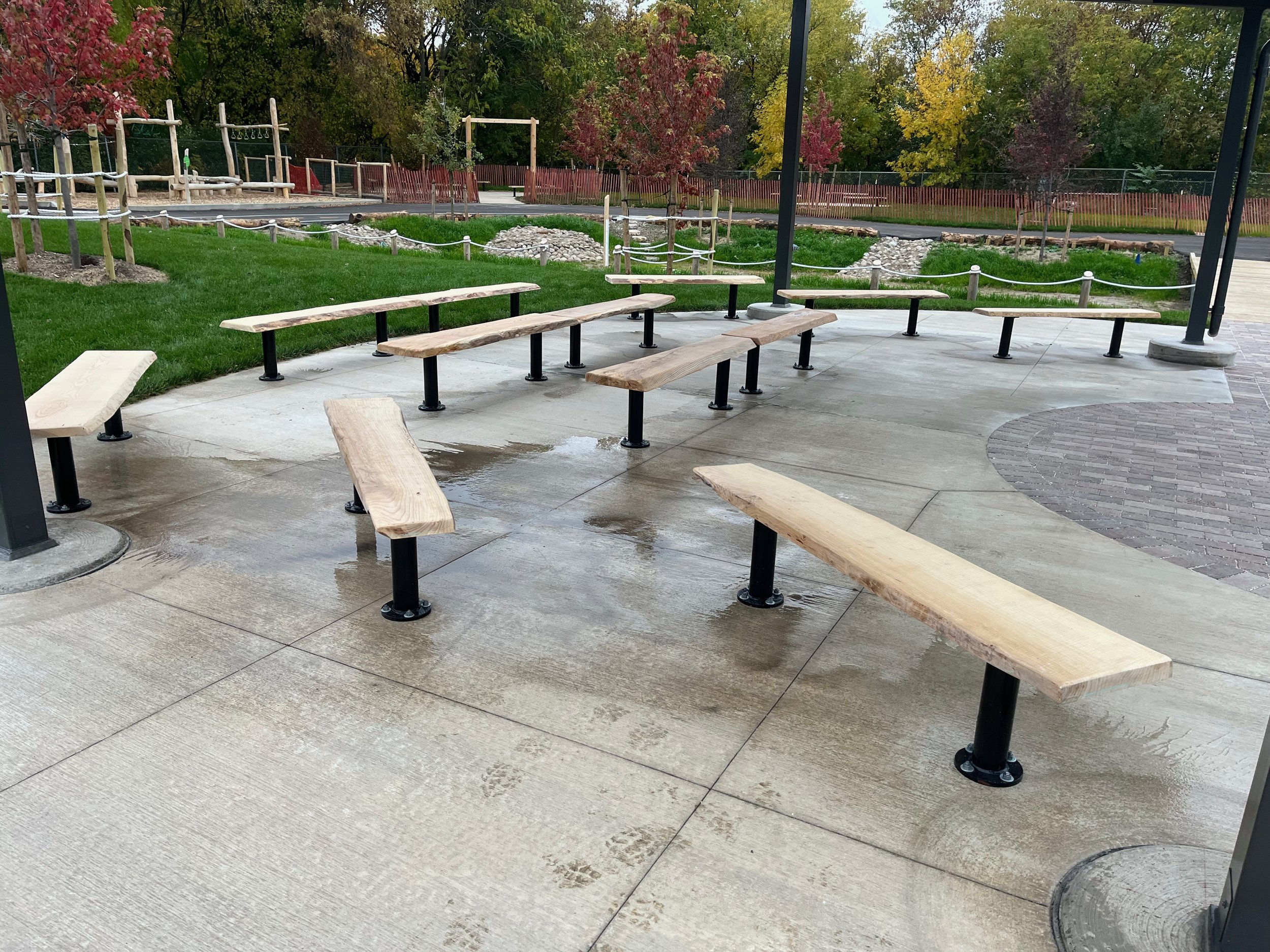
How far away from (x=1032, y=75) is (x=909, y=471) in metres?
46.6

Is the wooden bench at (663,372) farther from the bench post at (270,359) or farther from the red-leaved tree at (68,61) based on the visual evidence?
the red-leaved tree at (68,61)

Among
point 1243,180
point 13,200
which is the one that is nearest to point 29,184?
point 13,200

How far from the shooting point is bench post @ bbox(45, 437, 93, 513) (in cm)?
516

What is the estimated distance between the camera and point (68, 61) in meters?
11.3

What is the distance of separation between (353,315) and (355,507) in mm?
4072

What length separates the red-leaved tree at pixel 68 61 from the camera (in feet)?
35.8

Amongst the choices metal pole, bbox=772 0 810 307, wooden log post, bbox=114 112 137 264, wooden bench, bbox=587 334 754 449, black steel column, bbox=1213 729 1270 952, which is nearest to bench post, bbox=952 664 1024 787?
black steel column, bbox=1213 729 1270 952

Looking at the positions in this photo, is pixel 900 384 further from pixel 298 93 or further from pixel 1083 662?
pixel 298 93

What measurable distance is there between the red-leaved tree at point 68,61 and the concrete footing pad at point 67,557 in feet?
26.8

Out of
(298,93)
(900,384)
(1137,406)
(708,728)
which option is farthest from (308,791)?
(298,93)

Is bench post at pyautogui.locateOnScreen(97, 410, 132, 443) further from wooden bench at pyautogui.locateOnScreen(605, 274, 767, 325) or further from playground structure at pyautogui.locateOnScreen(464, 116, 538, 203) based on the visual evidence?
playground structure at pyautogui.locateOnScreen(464, 116, 538, 203)

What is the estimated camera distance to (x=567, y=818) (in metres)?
2.90

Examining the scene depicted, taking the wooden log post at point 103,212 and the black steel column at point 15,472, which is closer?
the black steel column at point 15,472

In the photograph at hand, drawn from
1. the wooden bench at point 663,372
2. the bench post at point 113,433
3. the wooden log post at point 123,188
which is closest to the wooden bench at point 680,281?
the wooden bench at point 663,372
